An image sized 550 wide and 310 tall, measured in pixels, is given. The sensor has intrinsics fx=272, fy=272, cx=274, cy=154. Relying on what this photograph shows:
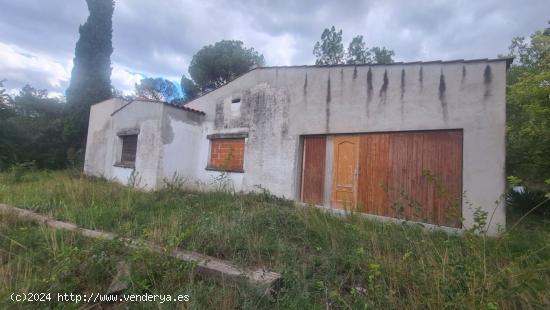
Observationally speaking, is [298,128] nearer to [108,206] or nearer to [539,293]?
[108,206]

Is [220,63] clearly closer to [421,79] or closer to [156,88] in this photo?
[156,88]

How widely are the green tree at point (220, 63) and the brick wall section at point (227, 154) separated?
38.8ft

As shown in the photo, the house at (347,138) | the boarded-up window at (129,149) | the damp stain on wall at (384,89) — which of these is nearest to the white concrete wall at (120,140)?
the house at (347,138)

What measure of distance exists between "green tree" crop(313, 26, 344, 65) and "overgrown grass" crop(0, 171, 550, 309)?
722 inches

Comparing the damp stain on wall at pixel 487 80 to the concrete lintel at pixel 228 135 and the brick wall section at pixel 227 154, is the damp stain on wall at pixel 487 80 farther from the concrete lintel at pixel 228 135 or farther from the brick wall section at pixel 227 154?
the brick wall section at pixel 227 154

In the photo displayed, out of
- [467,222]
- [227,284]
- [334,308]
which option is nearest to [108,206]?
[227,284]

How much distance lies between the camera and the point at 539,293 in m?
2.37

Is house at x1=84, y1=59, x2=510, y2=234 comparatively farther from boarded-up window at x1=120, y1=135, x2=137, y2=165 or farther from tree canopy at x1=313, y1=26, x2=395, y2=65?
tree canopy at x1=313, y1=26, x2=395, y2=65

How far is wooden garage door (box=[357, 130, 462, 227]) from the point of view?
5648mm

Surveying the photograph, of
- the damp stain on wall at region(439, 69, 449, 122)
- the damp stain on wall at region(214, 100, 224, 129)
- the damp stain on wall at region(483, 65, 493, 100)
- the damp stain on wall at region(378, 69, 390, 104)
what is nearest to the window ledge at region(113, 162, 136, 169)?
the damp stain on wall at region(214, 100, 224, 129)

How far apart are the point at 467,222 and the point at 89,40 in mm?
21372

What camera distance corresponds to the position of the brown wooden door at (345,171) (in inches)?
266

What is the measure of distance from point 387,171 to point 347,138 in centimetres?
127

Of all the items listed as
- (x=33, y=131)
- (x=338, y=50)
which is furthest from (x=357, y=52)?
(x=33, y=131)
